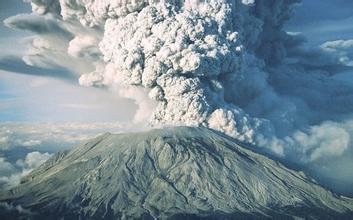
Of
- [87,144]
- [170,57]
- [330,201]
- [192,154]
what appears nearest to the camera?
[170,57]

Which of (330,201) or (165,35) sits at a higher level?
(165,35)

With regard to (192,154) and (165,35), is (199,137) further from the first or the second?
(165,35)

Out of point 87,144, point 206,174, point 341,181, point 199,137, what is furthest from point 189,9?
point 341,181

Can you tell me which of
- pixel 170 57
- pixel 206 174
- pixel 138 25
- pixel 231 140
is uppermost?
pixel 138 25

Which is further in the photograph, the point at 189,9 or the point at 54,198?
the point at 54,198

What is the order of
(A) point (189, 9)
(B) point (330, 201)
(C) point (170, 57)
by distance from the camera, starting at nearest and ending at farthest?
(C) point (170, 57) < (A) point (189, 9) < (B) point (330, 201)

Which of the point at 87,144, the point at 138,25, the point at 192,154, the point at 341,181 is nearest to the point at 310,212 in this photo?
the point at 192,154
